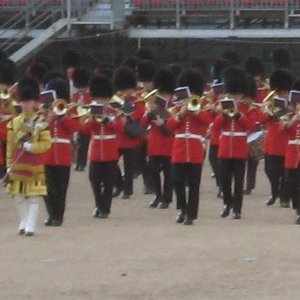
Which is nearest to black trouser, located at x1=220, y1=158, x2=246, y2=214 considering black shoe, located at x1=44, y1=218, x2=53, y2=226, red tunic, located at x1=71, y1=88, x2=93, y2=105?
black shoe, located at x1=44, y1=218, x2=53, y2=226

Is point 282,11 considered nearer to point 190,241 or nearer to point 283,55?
point 283,55

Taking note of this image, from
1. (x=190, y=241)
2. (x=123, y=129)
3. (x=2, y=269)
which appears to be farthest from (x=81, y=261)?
(x=123, y=129)

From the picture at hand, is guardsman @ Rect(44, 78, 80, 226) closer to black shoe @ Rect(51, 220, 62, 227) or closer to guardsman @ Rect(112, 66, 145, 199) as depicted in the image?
black shoe @ Rect(51, 220, 62, 227)

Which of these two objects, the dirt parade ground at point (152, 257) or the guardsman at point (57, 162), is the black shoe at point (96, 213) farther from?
the guardsman at point (57, 162)

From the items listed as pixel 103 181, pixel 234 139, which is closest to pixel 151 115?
pixel 103 181

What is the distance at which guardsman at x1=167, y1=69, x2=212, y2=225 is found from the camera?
13.6 m

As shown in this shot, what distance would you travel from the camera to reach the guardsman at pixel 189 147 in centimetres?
1362

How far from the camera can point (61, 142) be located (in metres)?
13.8

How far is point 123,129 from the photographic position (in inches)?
584

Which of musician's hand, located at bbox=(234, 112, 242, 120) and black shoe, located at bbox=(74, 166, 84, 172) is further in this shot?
black shoe, located at bbox=(74, 166, 84, 172)

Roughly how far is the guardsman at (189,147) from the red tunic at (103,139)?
678 millimetres

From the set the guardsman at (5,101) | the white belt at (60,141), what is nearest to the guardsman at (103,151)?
the white belt at (60,141)

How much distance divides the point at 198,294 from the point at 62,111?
4.51 meters

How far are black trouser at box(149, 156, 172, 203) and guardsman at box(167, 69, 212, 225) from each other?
1587mm
